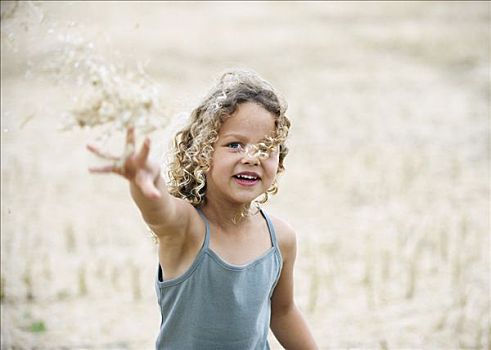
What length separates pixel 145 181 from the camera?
6.08 ft

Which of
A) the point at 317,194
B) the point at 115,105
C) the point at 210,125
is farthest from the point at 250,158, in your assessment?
the point at 317,194

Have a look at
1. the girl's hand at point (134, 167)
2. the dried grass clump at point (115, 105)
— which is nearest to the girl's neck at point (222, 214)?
the dried grass clump at point (115, 105)

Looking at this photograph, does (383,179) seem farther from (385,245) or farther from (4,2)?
(4,2)

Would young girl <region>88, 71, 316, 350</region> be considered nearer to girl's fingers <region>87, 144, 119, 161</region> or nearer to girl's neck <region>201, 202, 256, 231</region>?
girl's neck <region>201, 202, 256, 231</region>

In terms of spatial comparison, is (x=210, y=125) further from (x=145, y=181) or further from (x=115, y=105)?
(x=145, y=181)

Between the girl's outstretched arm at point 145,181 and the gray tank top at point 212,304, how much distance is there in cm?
22

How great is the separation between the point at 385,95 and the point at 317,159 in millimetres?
2590

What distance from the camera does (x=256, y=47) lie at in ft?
40.4

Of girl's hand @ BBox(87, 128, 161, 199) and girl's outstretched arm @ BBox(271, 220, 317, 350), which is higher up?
girl's hand @ BBox(87, 128, 161, 199)

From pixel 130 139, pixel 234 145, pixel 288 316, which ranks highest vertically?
pixel 234 145


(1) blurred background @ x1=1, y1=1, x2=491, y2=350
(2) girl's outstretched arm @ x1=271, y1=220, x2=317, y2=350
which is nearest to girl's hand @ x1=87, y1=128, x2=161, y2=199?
(1) blurred background @ x1=1, y1=1, x2=491, y2=350

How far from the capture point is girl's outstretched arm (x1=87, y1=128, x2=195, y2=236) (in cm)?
179

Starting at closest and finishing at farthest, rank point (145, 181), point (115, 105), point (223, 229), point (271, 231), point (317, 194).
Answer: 1. point (145, 181)
2. point (115, 105)
3. point (223, 229)
4. point (271, 231)
5. point (317, 194)

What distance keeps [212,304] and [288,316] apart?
0.48m
